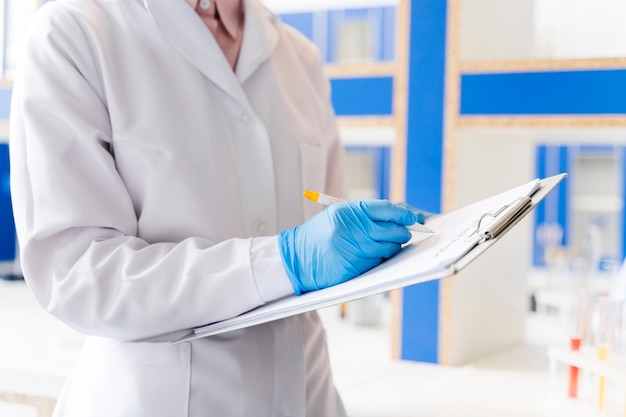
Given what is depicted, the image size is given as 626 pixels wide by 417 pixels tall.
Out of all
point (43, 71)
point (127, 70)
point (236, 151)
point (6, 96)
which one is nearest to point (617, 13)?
point (236, 151)

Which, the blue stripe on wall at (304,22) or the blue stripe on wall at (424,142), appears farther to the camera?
the blue stripe on wall at (304,22)

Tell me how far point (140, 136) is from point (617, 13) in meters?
1.34

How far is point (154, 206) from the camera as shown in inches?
39.8

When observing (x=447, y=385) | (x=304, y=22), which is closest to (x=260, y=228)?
(x=447, y=385)

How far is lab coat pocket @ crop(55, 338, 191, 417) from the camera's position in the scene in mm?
983

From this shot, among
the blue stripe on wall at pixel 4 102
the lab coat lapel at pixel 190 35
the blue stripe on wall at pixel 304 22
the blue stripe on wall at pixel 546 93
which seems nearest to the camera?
the lab coat lapel at pixel 190 35

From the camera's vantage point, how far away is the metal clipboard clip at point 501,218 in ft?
2.47

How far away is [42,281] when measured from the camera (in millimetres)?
959

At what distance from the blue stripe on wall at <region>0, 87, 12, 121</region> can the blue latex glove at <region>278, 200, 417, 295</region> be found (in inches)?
69.5

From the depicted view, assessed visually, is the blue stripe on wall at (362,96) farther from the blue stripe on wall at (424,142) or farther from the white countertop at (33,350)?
the white countertop at (33,350)

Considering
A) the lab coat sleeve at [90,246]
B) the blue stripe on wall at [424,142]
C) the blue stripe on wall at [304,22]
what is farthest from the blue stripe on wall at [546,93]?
the blue stripe on wall at [304,22]

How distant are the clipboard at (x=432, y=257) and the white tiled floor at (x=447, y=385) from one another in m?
0.53

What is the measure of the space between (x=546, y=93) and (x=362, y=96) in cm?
49

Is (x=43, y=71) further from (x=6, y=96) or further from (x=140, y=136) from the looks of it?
(x=6, y=96)
